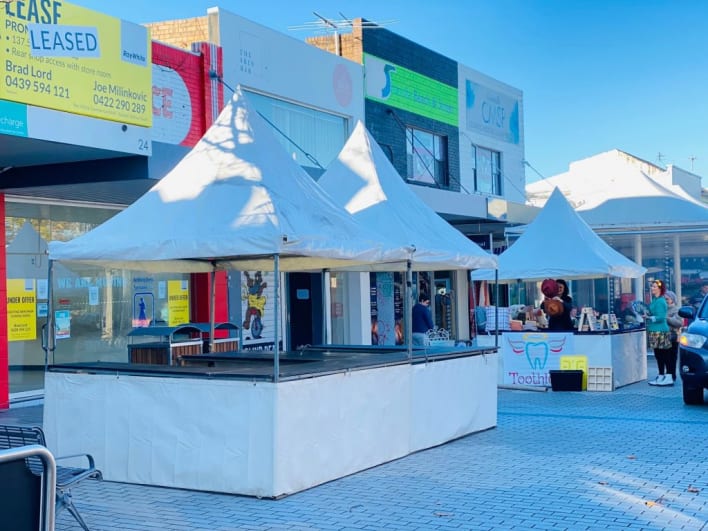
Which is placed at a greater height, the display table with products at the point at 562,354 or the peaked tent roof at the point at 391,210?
the peaked tent roof at the point at 391,210

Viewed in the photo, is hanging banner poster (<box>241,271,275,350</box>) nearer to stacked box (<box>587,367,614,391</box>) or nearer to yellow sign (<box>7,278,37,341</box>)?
yellow sign (<box>7,278,37,341</box>)

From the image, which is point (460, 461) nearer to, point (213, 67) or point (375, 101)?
point (213, 67)

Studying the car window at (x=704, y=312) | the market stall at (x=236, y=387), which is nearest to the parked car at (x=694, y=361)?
the car window at (x=704, y=312)

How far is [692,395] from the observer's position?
1373 centimetres

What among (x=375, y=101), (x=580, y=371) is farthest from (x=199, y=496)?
(x=375, y=101)

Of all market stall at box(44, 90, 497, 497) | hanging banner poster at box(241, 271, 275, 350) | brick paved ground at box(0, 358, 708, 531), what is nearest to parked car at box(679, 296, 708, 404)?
brick paved ground at box(0, 358, 708, 531)

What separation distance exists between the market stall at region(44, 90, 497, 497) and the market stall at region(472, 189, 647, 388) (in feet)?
21.8

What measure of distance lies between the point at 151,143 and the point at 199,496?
577cm

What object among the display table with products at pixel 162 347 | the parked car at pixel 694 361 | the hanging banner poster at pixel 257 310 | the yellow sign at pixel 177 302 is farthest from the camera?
the hanging banner poster at pixel 257 310

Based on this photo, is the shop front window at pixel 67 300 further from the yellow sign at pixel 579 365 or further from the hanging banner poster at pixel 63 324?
the yellow sign at pixel 579 365

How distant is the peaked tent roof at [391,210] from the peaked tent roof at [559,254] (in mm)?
4596

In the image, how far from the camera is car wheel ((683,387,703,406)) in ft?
44.7

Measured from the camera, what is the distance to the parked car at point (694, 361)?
43.3 ft

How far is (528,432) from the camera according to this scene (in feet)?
37.7
